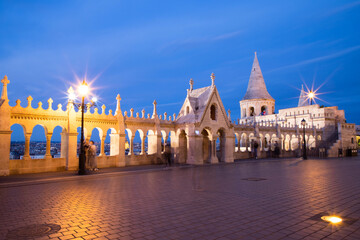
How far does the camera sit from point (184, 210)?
7.98 m

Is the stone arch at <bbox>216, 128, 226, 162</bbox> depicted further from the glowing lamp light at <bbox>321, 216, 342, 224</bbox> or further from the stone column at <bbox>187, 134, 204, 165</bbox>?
the glowing lamp light at <bbox>321, 216, 342, 224</bbox>

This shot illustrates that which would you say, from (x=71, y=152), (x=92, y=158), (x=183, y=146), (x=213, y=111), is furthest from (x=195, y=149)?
(x=71, y=152)

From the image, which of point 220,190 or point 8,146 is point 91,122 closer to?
point 8,146

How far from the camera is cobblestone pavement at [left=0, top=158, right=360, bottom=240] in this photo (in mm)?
6062

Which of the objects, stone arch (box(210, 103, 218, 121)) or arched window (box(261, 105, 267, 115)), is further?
arched window (box(261, 105, 267, 115))

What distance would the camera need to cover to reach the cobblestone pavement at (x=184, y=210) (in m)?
6.06

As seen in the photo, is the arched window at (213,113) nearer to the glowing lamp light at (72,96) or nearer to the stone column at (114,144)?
the stone column at (114,144)

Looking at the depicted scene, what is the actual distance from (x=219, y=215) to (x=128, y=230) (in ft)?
8.56

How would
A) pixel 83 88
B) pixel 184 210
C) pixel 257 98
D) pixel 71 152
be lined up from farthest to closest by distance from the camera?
pixel 257 98 < pixel 71 152 < pixel 83 88 < pixel 184 210

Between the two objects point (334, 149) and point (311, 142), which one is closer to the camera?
point (334, 149)

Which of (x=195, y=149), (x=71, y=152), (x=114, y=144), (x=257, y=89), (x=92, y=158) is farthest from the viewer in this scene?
(x=257, y=89)

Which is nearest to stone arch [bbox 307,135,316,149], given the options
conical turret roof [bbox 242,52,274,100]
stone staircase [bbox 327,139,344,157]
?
stone staircase [bbox 327,139,344,157]

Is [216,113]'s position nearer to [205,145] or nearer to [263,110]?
[205,145]

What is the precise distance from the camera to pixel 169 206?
845cm
